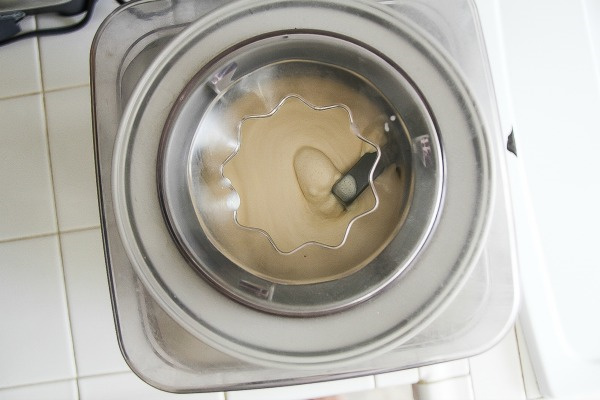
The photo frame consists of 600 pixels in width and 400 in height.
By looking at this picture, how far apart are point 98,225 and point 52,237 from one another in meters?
0.06

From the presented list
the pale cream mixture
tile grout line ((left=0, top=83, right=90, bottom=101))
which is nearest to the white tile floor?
tile grout line ((left=0, top=83, right=90, bottom=101))

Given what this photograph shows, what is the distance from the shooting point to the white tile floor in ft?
2.05

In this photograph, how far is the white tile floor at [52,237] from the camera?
0.62 m

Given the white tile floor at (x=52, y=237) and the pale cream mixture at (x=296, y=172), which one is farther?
the white tile floor at (x=52, y=237)

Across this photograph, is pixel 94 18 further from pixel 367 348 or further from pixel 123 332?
pixel 367 348

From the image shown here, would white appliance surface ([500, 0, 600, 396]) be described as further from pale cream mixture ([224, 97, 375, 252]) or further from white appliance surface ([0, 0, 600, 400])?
pale cream mixture ([224, 97, 375, 252])

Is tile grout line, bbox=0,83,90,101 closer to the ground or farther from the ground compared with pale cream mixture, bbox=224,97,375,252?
farther from the ground

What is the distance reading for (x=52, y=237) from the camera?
2.06 ft

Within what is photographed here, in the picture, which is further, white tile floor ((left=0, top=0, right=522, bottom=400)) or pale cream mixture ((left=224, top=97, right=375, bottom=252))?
white tile floor ((left=0, top=0, right=522, bottom=400))

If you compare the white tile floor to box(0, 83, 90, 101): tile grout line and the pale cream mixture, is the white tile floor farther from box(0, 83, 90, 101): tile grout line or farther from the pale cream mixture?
the pale cream mixture

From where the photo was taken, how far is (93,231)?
0.62 metres

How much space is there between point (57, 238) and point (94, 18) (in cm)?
25

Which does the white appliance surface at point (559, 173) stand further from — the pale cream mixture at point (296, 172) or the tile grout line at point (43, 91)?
the tile grout line at point (43, 91)

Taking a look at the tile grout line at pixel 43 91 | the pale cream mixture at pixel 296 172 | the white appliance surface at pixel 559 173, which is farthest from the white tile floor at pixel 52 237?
the pale cream mixture at pixel 296 172
